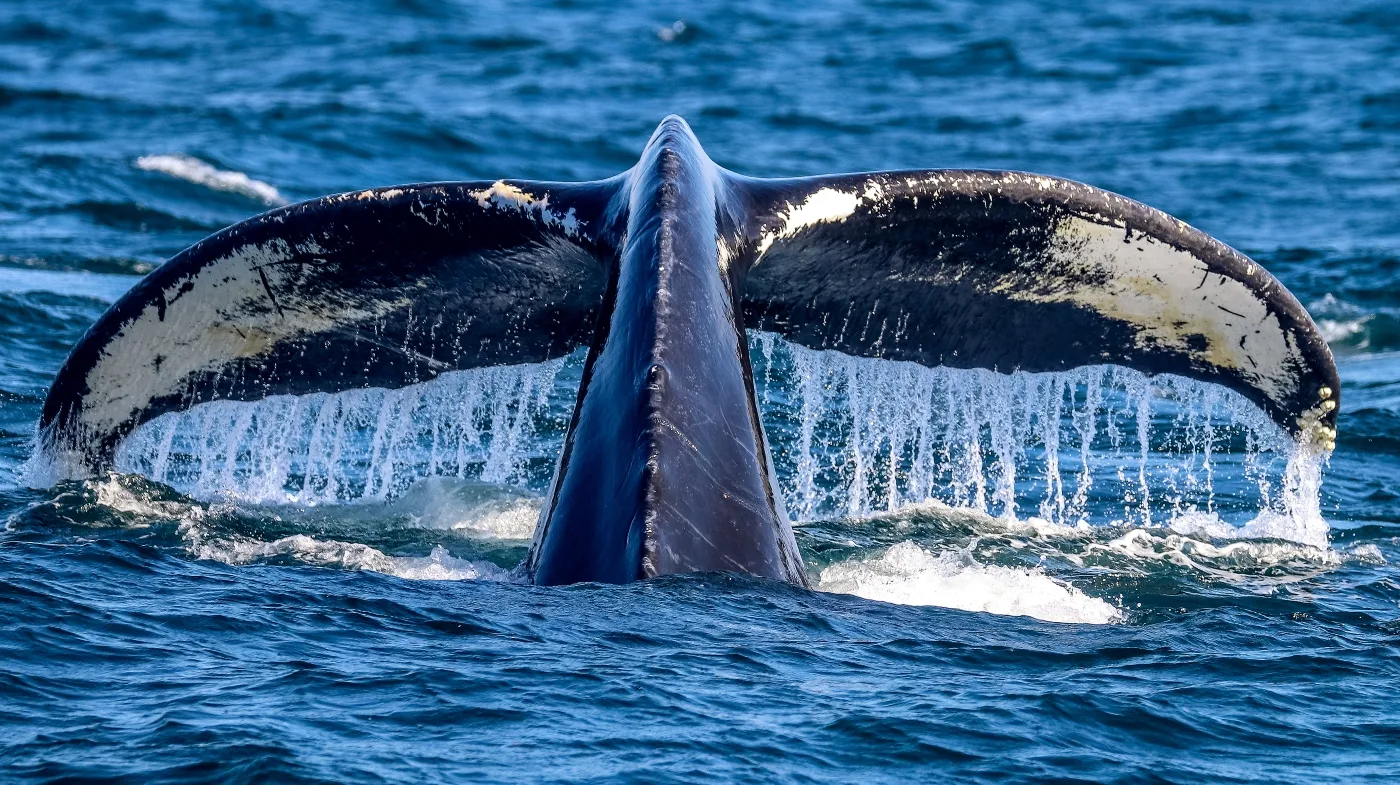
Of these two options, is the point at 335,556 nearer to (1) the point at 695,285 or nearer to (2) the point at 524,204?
(2) the point at 524,204

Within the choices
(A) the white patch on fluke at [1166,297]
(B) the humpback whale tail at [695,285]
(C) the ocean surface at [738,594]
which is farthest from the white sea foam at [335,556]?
(A) the white patch on fluke at [1166,297]

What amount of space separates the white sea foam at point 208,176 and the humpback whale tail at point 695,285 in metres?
14.7

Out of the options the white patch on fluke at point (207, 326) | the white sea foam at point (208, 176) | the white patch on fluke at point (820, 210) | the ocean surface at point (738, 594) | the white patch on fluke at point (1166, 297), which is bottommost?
the ocean surface at point (738, 594)

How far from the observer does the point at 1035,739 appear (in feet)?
19.8

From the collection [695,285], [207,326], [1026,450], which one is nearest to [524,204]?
[695,285]

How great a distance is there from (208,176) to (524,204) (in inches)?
661

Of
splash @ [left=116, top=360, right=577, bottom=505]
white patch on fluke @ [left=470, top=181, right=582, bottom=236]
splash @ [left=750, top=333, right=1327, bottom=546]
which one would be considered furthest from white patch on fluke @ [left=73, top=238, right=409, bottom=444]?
splash @ [left=750, top=333, right=1327, bottom=546]

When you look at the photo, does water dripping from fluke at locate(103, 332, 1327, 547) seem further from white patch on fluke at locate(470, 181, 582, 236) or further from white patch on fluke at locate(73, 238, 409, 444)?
white patch on fluke at locate(470, 181, 582, 236)

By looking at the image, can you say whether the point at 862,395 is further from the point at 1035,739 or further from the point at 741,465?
the point at 1035,739

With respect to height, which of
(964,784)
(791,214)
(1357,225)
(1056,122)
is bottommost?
(964,784)

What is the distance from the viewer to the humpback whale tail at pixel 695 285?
7.95 meters

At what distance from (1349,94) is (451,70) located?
15735 millimetres

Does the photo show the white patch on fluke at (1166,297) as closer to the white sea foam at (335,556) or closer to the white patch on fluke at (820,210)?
the white patch on fluke at (820,210)

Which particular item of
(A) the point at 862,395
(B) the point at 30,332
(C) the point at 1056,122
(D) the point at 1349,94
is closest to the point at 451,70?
(C) the point at 1056,122
